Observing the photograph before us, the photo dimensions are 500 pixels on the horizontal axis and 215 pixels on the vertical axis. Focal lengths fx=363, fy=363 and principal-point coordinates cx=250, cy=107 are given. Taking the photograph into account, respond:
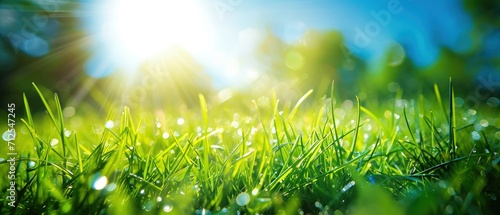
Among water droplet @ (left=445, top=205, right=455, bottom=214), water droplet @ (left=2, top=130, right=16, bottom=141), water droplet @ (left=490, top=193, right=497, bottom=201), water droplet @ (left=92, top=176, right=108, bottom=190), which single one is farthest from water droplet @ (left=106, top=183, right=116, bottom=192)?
water droplet @ (left=2, top=130, right=16, bottom=141)

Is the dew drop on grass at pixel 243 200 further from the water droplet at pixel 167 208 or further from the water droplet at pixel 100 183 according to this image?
the water droplet at pixel 100 183

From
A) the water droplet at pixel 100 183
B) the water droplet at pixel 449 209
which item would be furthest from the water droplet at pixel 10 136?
the water droplet at pixel 449 209

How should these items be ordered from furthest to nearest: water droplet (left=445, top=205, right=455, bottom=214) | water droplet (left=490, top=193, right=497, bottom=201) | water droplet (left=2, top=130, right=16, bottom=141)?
water droplet (left=2, top=130, right=16, bottom=141) < water droplet (left=490, top=193, right=497, bottom=201) < water droplet (left=445, top=205, right=455, bottom=214)

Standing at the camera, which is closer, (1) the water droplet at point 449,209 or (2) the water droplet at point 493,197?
(1) the water droplet at point 449,209

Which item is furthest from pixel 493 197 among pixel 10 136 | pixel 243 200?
pixel 10 136

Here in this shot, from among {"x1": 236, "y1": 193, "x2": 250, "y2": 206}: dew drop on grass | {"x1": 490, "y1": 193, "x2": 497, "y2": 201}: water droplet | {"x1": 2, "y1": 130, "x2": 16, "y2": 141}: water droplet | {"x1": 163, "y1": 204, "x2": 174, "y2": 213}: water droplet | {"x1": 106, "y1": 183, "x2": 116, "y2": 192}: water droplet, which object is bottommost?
{"x1": 490, "y1": 193, "x2": 497, "y2": 201}: water droplet

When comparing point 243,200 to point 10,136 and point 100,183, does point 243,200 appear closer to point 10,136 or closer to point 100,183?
point 100,183

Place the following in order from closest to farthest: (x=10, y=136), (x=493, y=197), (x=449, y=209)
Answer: (x=449, y=209), (x=493, y=197), (x=10, y=136)

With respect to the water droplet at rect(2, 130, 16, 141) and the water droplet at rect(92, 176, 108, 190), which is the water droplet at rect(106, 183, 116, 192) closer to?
the water droplet at rect(92, 176, 108, 190)

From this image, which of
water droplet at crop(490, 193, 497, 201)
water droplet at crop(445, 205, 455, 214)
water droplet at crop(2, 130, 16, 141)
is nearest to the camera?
water droplet at crop(445, 205, 455, 214)

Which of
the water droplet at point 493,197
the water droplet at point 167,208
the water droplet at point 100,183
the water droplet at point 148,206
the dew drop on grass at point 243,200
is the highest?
the water droplet at point 100,183
